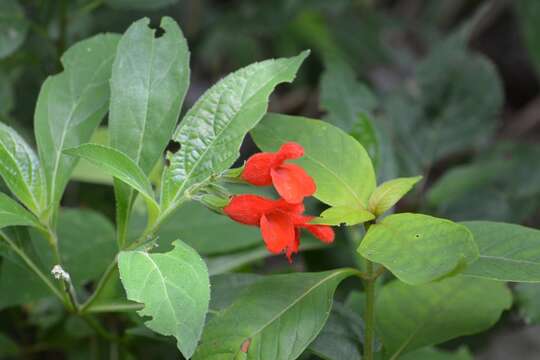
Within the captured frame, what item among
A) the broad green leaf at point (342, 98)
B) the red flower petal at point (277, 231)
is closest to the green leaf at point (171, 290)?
the red flower petal at point (277, 231)

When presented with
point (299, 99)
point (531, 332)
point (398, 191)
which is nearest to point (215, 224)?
point (398, 191)

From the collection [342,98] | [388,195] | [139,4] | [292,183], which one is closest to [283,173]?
[292,183]

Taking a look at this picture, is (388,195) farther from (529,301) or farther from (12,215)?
(529,301)

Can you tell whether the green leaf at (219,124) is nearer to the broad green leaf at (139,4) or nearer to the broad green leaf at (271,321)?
the broad green leaf at (271,321)

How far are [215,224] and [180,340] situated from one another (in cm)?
59

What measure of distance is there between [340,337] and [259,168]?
268mm

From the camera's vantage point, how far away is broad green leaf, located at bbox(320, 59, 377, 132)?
4.67 feet

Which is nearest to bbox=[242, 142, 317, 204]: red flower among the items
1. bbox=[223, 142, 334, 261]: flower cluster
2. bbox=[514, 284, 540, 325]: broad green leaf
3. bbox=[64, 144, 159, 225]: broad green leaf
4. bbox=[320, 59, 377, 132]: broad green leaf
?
bbox=[223, 142, 334, 261]: flower cluster

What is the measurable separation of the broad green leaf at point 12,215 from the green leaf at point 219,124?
6.0 inches

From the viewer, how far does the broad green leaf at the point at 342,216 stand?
870 mm

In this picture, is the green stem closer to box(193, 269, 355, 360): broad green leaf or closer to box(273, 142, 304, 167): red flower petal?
box(193, 269, 355, 360): broad green leaf

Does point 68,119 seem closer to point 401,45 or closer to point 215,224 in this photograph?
point 215,224

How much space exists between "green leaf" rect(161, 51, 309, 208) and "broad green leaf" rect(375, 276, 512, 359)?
0.35 m

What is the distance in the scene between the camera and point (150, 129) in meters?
0.96
